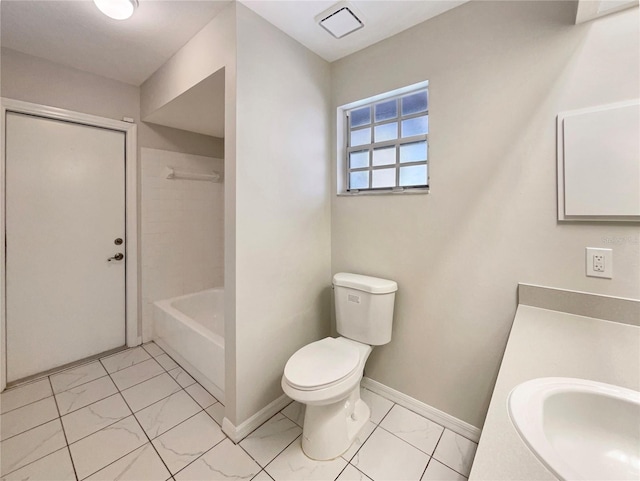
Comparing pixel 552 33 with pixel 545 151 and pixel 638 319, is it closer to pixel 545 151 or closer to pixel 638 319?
pixel 545 151

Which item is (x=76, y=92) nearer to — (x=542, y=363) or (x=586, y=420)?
(x=542, y=363)

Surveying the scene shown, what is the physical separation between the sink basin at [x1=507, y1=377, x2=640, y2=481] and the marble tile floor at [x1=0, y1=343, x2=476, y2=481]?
79 centimetres

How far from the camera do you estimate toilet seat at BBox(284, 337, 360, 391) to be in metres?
1.30

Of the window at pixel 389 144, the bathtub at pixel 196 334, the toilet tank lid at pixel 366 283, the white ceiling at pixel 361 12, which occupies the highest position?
the white ceiling at pixel 361 12

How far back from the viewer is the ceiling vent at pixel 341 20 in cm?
146

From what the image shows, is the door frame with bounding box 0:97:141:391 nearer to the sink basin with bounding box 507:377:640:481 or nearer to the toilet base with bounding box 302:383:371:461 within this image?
the toilet base with bounding box 302:383:371:461

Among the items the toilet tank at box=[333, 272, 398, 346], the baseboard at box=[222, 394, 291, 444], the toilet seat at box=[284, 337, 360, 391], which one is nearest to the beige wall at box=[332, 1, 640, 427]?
the toilet tank at box=[333, 272, 398, 346]

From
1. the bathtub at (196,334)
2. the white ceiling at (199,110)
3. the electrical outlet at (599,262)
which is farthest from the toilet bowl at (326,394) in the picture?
the white ceiling at (199,110)

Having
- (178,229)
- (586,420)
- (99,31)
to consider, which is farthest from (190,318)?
(586,420)

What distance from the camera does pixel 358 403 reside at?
5.42 ft

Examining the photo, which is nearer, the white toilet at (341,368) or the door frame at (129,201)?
the white toilet at (341,368)

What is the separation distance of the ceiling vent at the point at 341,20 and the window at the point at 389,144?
454 mm

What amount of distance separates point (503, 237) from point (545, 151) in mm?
428

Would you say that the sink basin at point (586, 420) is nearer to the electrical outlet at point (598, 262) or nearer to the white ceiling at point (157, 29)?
the electrical outlet at point (598, 262)
